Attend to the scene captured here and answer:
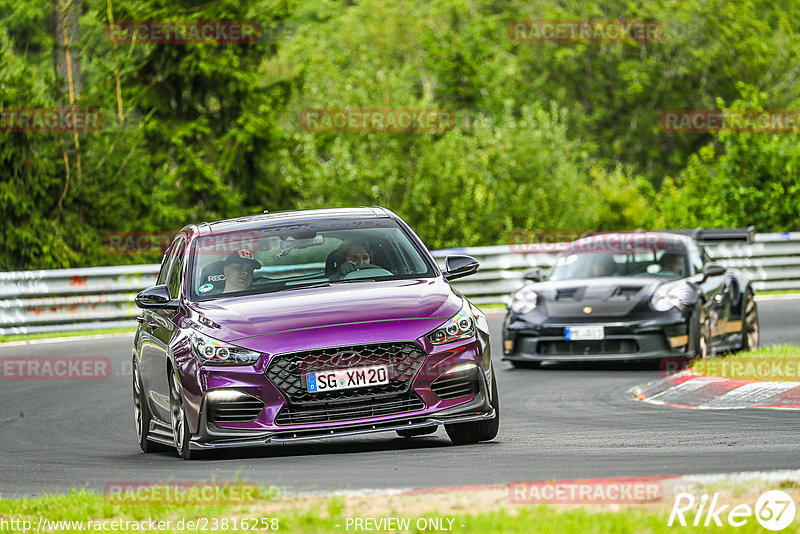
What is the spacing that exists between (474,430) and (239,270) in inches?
76.5

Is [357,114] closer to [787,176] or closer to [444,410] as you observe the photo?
[787,176]

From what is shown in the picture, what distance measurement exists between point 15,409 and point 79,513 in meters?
7.71

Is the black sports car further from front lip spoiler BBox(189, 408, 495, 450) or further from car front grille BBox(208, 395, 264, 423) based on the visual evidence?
car front grille BBox(208, 395, 264, 423)

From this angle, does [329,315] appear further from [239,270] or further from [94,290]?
[94,290]

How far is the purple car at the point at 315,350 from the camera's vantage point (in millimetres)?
8867

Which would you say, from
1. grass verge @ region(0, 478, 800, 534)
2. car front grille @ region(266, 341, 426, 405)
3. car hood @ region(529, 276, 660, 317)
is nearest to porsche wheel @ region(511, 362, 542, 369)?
car hood @ region(529, 276, 660, 317)

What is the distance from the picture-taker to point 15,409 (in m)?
14.2

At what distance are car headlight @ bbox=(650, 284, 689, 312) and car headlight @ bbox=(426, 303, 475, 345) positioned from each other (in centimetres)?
621

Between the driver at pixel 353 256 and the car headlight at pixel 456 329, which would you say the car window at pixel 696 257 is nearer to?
the driver at pixel 353 256

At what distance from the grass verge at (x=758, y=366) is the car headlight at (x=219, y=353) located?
5.24 metres

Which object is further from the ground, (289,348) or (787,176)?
(289,348)

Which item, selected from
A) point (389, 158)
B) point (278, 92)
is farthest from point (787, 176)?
point (278, 92)

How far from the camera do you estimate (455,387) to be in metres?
9.10

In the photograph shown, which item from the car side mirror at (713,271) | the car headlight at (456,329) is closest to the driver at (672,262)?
the car side mirror at (713,271)
